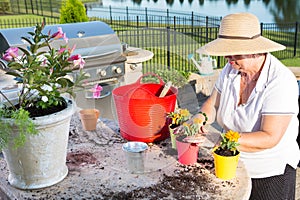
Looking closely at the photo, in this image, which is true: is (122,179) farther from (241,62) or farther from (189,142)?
(241,62)

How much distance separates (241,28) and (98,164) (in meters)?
0.99

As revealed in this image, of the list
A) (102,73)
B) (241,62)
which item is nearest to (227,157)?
(241,62)

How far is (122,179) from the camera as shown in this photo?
A: 5.78 feet

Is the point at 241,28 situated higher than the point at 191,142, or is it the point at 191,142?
the point at 241,28

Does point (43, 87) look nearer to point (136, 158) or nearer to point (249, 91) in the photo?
point (136, 158)

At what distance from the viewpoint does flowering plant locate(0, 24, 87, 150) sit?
153cm

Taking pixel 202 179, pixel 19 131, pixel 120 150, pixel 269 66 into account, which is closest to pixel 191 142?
pixel 202 179

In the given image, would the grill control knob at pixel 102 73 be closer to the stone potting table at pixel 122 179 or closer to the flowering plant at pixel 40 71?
the stone potting table at pixel 122 179

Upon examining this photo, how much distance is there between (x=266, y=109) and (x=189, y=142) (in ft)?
1.43

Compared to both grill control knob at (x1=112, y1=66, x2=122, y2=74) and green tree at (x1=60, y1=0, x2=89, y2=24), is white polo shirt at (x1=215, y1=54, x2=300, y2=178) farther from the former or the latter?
green tree at (x1=60, y1=0, x2=89, y2=24)

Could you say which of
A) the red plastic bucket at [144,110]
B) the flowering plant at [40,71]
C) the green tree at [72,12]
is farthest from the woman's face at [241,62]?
the green tree at [72,12]

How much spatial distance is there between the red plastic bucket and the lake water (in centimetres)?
1781

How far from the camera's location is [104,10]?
20859 mm

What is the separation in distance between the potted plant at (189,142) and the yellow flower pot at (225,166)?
5.7 inches
